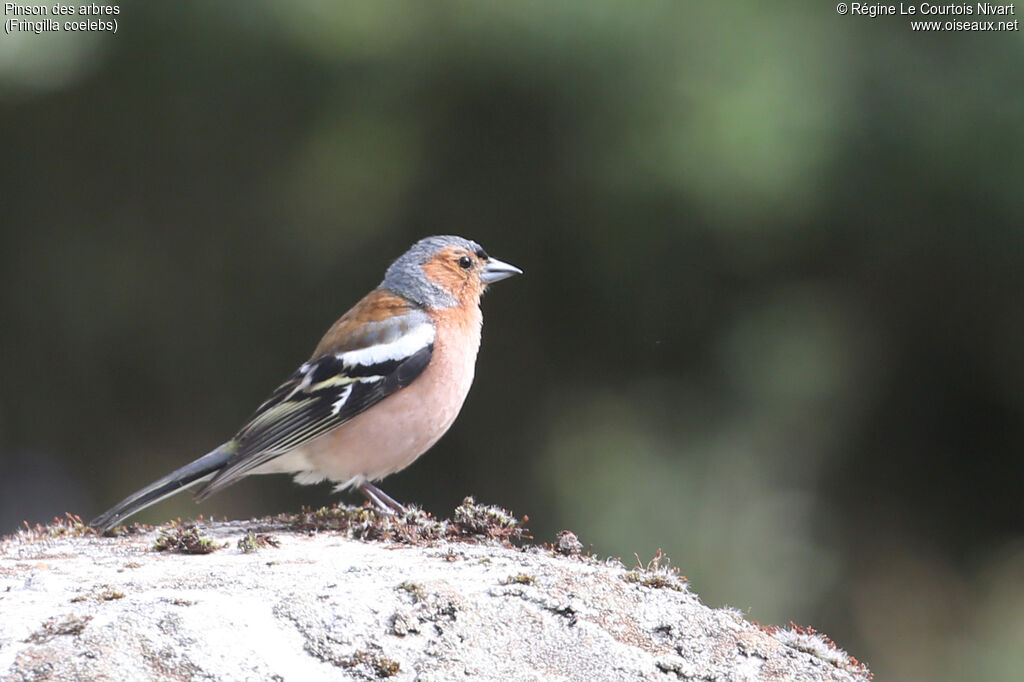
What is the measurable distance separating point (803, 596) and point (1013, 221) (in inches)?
138

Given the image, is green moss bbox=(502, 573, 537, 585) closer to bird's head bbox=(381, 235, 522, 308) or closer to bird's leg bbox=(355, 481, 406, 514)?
bird's leg bbox=(355, 481, 406, 514)

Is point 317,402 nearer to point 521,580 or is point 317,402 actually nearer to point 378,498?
point 378,498

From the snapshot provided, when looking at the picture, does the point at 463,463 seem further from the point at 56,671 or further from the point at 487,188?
the point at 56,671

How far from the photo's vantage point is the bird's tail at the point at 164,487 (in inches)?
202

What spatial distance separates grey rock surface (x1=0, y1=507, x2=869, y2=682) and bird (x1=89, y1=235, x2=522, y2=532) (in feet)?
3.68

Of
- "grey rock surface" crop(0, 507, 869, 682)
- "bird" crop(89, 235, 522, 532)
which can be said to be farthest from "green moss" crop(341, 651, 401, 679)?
"bird" crop(89, 235, 522, 532)

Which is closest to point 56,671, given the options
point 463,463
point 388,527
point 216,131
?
point 388,527

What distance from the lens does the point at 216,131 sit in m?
9.71

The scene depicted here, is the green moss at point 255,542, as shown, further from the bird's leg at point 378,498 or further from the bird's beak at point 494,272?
the bird's beak at point 494,272

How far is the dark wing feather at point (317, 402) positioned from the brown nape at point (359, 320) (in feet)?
0.32

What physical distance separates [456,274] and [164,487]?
2.06 m

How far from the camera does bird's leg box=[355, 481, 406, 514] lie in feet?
18.0

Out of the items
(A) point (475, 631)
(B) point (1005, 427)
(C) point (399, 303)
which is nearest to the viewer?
(A) point (475, 631)

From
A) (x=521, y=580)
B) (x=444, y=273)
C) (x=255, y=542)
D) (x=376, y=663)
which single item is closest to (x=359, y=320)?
(x=444, y=273)
